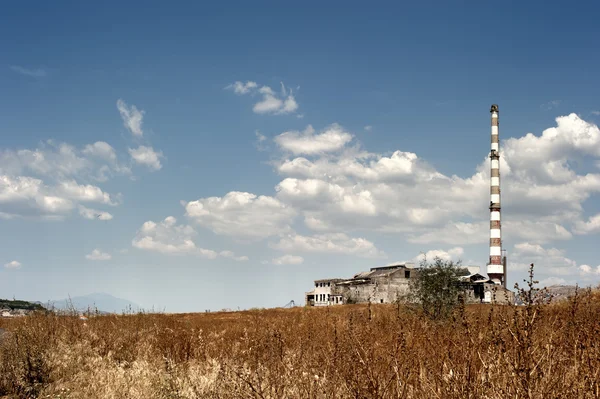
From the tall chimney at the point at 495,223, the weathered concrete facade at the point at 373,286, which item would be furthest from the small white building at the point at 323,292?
the tall chimney at the point at 495,223

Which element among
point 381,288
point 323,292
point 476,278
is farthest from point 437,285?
point 323,292

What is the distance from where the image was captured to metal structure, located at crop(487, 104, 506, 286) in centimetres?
6412

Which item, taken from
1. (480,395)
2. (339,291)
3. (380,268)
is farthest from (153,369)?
(380,268)

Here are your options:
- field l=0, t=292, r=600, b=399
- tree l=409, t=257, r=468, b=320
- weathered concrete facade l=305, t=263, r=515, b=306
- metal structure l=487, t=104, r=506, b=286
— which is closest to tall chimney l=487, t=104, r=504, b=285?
metal structure l=487, t=104, r=506, b=286

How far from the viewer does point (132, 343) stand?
537 inches

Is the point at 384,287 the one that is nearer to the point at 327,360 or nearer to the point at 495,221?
the point at 495,221

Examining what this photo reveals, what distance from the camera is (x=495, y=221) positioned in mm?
65562

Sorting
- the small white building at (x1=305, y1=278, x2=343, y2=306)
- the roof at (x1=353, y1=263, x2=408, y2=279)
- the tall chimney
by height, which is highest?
the tall chimney

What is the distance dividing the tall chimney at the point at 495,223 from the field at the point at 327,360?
2166 inches

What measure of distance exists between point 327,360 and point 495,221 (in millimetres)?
64506

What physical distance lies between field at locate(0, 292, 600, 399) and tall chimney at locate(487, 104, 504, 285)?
180ft

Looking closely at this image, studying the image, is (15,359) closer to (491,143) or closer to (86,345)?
(86,345)

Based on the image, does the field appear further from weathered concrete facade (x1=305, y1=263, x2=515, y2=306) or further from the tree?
weathered concrete facade (x1=305, y1=263, x2=515, y2=306)

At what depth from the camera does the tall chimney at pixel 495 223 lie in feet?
210
